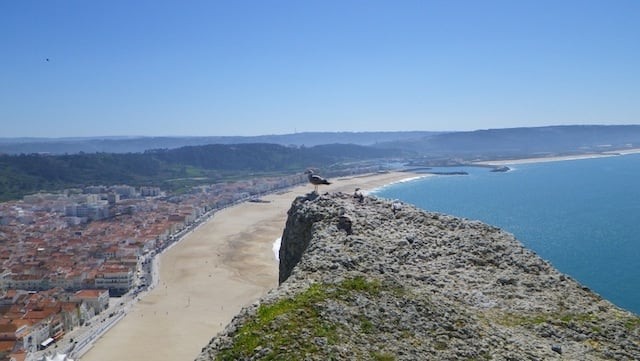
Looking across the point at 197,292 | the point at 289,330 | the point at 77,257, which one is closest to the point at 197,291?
the point at 197,292

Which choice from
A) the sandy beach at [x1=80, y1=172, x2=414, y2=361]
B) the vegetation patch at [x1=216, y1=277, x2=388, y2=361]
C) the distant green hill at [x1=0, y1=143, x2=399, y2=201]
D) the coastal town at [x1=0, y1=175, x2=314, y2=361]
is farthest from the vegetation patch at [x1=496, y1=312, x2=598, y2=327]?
the distant green hill at [x1=0, y1=143, x2=399, y2=201]

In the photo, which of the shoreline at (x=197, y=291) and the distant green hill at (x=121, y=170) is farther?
the distant green hill at (x=121, y=170)

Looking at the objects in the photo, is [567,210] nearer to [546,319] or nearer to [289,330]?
[546,319]

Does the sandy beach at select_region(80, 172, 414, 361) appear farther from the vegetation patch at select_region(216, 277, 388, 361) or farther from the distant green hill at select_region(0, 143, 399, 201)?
the distant green hill at select_region(0, 143, 399, 201)

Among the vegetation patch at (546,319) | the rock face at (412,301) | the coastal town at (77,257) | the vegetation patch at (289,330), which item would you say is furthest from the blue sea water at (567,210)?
the vegetation patch at (289,330)

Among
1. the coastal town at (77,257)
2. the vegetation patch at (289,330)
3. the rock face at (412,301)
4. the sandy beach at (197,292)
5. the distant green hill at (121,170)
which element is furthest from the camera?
the distant green hill at (121,170)

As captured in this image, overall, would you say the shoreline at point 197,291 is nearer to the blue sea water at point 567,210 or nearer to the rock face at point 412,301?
the blue sea water at point 567,210

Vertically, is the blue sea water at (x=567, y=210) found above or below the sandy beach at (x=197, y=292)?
above
